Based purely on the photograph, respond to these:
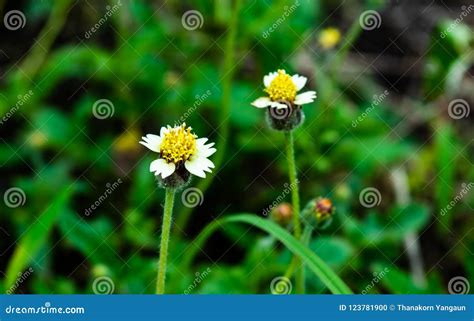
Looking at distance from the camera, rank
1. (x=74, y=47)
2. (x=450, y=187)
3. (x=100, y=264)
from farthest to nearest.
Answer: (x=74, y=47) → (x=450, y=187) → (x=100, y=264)

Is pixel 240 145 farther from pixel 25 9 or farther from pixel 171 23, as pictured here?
pixel 25 9

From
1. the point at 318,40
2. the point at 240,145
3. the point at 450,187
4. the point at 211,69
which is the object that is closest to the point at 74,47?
the point at 211,69

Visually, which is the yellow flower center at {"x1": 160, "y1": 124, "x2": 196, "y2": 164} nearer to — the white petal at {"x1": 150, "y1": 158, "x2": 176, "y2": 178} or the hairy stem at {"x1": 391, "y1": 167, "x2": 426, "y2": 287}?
the white petal at {"x1": 150, "y1": 158, "x2": 176, "y2": 178}

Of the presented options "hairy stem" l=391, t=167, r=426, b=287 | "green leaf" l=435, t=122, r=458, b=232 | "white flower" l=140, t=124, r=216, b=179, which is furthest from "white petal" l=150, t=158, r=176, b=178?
"green leaf" l=435, t=122, r=458, b=232

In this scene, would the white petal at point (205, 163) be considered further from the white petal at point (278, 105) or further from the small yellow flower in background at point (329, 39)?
the small yellow flower in background at point (329, 39)

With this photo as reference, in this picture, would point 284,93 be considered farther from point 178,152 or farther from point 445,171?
point 445,171

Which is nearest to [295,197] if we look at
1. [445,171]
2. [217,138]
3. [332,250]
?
[332,250]

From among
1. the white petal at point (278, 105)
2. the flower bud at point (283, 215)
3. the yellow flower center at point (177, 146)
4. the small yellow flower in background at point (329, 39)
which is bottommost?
the flower bud at point (283, 215)

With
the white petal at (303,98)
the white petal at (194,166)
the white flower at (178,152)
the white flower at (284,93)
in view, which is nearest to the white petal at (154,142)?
the white flower at (178,152)

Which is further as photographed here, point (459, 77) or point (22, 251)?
point (459, 77)
